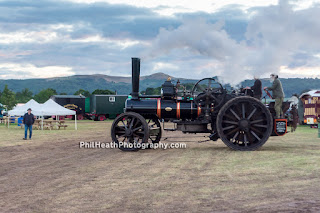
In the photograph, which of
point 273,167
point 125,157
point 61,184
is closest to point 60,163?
point 125,157

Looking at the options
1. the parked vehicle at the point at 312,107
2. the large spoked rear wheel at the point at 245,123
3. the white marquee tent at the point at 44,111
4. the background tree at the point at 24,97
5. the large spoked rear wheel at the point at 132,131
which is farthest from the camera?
the background tree at the point at 24,97

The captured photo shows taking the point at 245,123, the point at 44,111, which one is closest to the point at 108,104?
the point at 44,111

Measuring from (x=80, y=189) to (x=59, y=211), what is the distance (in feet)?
5.34

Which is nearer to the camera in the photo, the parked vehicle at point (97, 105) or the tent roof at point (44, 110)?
the tent roof at point (44, 110)

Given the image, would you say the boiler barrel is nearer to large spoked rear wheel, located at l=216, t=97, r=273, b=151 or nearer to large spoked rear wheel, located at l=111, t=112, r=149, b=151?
large spoked rear wheel, located at l=111, t=112, r=149, b=151

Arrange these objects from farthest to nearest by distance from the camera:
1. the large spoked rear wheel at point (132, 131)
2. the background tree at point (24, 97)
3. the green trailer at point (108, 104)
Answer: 1. the background tree at point (24, 97)
2. the green trailer at point (108, 104)
3. the large spoked rear wheel at point (132, 131)

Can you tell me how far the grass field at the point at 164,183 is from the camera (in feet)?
22.4

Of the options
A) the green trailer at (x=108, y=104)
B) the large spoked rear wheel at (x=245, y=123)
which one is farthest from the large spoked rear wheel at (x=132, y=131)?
the green trailer at (x=108, y=104)

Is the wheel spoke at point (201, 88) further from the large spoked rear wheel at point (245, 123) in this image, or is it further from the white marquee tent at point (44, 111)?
the white marquee tent at point (44, 111)

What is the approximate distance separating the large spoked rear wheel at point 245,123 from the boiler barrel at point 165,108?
1.13 meters

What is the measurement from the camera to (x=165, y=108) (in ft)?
48.9

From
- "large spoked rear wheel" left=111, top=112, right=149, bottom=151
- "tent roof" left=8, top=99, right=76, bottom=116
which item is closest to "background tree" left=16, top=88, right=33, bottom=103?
"tent roof" left=8, top=99, right=76, bottom=116

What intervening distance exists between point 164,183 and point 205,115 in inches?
251

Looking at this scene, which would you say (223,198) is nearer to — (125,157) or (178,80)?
(125,157)
